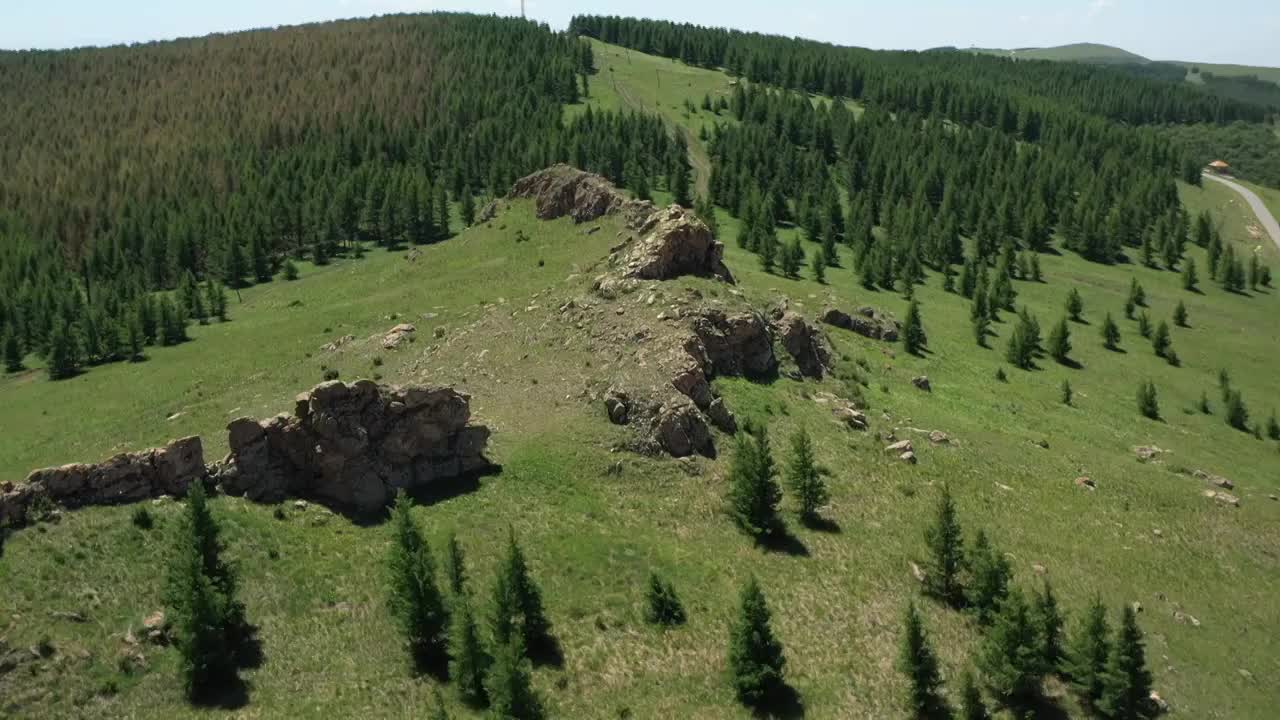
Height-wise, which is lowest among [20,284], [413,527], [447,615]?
[20,284]

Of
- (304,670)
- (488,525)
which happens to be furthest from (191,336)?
(304,670)

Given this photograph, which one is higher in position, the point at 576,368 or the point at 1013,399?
the point at 576,368

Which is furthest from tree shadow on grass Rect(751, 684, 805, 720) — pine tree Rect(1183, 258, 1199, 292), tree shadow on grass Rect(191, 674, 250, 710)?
pine tree Rect(1183, 258, 1199, 292)

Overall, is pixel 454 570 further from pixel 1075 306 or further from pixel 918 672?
pixel 1075 306

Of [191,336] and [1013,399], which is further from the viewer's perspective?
[191,336]

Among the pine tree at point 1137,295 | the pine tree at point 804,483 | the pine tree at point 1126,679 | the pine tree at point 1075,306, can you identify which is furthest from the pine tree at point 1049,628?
the pine tree at point 1137,295

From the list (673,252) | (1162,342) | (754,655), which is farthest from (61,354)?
(1162,342)

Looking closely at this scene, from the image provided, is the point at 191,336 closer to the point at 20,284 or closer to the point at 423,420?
the point at 20,284
